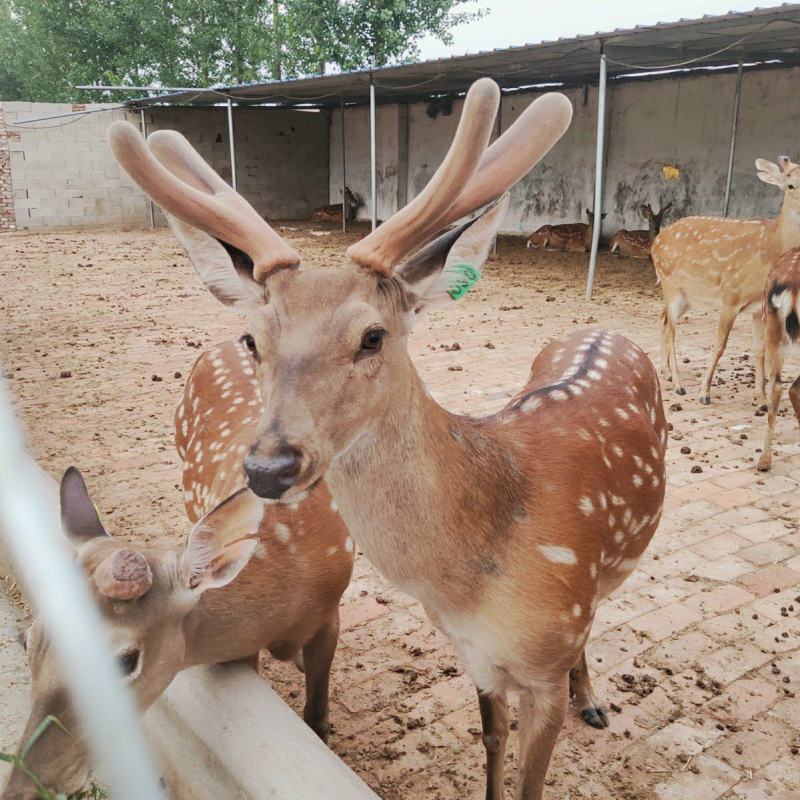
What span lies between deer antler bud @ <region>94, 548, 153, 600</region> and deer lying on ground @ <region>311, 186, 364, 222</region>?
18.7 metres

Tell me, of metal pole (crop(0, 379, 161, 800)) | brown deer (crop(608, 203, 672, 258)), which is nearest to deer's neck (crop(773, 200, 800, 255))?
metal pole (crop(0, 379, 161, 800))

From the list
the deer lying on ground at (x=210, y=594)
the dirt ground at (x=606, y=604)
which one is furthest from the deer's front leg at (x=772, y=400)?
the deer lying on ground at (x=210, y=594)

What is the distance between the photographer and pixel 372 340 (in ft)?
5.46

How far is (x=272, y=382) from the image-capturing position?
5.28 ft

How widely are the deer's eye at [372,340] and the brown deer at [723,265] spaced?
480 centimetres

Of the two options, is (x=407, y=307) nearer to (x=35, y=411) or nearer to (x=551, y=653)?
(x=551, y=653)

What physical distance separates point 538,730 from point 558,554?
18.7 inches

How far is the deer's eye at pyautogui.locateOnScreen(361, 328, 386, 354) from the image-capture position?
1.64 metres

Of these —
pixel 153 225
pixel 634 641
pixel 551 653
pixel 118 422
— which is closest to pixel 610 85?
pixel 153 225

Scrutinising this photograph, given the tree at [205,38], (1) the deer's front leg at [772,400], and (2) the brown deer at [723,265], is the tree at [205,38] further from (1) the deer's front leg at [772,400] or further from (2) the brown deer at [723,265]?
(1) the deer's front leg at [772,400]

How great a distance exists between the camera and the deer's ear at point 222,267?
72.2 inches

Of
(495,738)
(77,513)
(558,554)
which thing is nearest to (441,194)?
(558,554)

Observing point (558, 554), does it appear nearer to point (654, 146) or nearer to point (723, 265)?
point (723, 265)

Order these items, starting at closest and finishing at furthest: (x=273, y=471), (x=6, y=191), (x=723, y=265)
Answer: (x=273, y=471) < (x=723, y=265) < (x=6, y=191)
